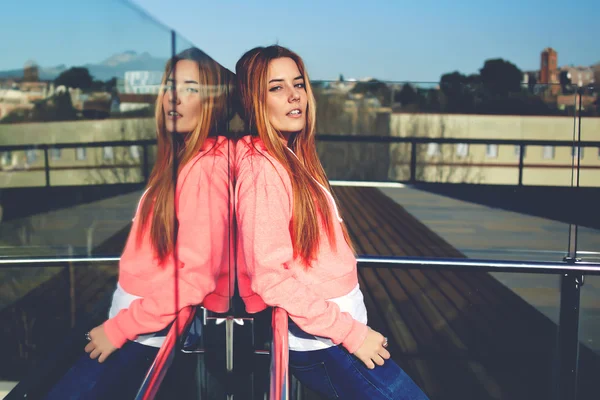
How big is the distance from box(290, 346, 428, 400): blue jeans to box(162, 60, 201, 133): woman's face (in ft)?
1.84

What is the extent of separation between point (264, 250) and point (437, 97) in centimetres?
411

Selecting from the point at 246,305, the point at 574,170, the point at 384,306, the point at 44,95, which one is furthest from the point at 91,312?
the point at 384,306

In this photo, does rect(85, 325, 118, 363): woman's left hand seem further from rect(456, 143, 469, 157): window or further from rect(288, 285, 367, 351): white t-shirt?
rect(456, 143, 469, 157): window

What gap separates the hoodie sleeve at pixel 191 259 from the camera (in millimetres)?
884

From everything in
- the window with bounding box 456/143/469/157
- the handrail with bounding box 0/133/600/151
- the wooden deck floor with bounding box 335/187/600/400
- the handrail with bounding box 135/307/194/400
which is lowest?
the wooden deck floor with bounding box 335/187/600/400

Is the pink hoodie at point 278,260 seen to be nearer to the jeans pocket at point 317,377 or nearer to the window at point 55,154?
the jeans pocket at point 317,377

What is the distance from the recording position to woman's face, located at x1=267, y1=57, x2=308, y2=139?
4.13ft

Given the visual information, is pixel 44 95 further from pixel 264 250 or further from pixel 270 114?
pixel 270 114

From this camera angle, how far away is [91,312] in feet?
2.65

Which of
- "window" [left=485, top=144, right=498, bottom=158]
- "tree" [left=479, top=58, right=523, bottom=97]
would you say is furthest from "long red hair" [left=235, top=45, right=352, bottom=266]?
"tree" [left=479, top=58, right=523, bottom=97]

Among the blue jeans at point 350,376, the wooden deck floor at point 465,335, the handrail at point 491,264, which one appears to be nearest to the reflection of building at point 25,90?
the wooden deck floor at point 465,335

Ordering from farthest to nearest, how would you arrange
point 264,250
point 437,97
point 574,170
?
point 437,97
point 574,170
point 264,250

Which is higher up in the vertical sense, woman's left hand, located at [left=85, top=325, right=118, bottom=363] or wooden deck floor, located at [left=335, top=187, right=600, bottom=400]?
woman's left hand, located at [left=85, top=325, right=118, bottom=363]

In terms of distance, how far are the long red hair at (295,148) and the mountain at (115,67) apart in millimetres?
419
